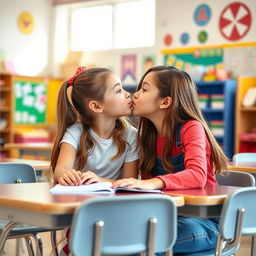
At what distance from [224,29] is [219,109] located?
1197 mm

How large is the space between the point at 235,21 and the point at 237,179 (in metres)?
5.51

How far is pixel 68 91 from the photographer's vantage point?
2.52m

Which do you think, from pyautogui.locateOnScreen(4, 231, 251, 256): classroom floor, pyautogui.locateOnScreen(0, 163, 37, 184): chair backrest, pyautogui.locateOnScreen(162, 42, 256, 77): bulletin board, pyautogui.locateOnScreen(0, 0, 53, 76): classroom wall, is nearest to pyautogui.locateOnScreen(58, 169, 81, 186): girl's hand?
pyautogui.locateOnScreen(0, 163, 37, 184): chair backrest

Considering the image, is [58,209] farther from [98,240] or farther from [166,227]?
[166,227]

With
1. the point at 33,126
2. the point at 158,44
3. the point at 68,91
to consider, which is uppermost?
the point at 158,44

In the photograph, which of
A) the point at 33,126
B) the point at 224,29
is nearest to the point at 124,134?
the point at 224,29

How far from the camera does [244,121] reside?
287 inches

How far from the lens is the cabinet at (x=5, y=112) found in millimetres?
8922

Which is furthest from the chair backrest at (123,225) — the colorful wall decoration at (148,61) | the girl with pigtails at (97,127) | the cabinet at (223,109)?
the colorful wall decoration at (148,61)

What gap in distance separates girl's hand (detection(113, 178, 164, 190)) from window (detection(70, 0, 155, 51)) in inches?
272

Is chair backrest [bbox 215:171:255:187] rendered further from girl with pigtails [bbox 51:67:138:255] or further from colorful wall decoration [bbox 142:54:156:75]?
colorful wall decoration [bbox 142:54:156:75]

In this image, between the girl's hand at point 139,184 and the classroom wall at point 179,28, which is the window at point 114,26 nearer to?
the classroom wall at point 179,28

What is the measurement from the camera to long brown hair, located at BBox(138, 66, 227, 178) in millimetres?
2277

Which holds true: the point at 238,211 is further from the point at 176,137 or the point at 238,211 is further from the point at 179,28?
the point at 179,28
